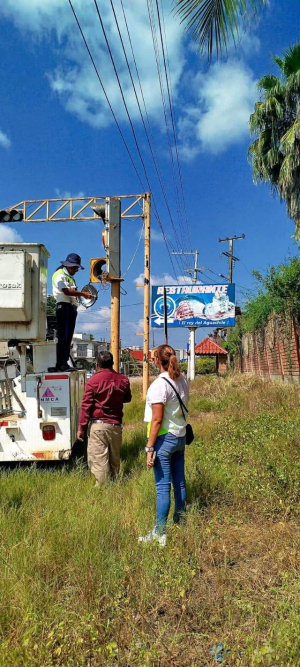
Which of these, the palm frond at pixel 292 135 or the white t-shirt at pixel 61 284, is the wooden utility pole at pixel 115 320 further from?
the palm frond at pixel 292 135

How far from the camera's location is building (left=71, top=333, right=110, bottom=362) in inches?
317

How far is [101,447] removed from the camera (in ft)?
17.4

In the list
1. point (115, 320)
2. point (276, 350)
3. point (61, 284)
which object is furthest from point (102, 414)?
point (276, 350)

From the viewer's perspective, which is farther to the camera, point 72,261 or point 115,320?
point 115,320

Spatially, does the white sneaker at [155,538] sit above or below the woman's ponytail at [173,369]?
below

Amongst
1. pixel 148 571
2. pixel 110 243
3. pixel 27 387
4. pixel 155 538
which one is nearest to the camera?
pixel 148 571

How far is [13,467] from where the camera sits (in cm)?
621

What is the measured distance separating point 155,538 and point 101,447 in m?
1.93

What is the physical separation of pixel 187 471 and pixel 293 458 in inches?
49.2

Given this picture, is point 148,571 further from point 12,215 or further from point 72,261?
point 12,215

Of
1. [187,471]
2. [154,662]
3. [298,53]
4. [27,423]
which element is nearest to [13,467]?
[27,423]

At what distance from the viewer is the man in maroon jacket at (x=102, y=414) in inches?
206

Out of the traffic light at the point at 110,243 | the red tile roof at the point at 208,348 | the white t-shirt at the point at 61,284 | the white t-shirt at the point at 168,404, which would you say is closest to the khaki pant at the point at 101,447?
the white t-shirt at the point at 168,404

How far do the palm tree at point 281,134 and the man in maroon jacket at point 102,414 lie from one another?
9.11m
